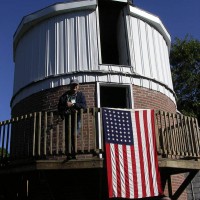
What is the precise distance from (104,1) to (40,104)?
4.06 metres

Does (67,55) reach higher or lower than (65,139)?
higher

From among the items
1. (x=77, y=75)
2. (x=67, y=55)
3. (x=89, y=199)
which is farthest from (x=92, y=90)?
(x=89, y=199)

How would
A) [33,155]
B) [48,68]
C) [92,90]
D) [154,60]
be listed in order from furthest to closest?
[154,60]
[48,68]
[92,90]
[33,155]

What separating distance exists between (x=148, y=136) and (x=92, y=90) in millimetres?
2559

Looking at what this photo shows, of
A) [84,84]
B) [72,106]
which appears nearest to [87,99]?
[84,84]

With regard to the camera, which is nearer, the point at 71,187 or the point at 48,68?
the point at 71,187

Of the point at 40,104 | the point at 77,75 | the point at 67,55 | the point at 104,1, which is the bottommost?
the point at 40,104

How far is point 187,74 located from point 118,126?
18314 mm

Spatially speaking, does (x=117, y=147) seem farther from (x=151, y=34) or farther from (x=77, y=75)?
(x=151, y=34)

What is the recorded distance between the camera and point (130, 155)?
825 cm

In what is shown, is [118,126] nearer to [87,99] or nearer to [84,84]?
[87,99]

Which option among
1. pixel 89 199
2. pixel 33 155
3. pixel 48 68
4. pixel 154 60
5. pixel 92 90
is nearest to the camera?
pixel 33 155

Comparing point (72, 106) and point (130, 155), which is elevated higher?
point (72, 106)

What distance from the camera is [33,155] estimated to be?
817 cm
